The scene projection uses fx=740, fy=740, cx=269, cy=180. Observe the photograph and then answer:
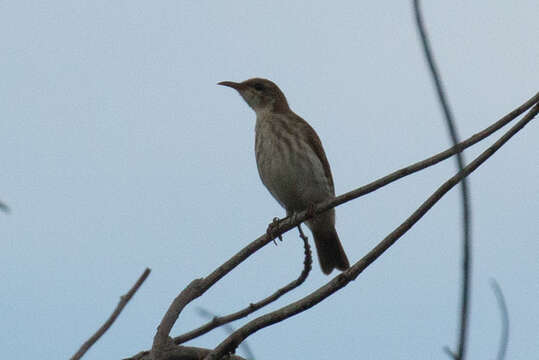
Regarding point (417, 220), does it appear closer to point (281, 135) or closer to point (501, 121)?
point (501, 121)

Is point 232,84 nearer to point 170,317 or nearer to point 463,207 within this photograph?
point 170,317

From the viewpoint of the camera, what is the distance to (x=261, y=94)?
27.7 ft

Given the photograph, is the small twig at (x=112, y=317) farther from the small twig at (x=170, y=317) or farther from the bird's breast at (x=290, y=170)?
the bird's breast at (x=290, y=170)

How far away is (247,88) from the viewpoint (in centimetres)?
854

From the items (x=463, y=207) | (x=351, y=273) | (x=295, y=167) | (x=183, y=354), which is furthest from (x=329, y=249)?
(x=463, y=207)

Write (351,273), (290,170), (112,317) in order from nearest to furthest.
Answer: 1. (351,273)
2. (112,317)
3. (290,170)

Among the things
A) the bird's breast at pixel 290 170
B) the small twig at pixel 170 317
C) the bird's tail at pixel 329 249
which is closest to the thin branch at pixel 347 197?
the small twig at pixel 170 317

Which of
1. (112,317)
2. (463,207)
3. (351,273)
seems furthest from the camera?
(112,317)

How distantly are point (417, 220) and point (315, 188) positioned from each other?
15.8 ft

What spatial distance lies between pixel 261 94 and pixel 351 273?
19.7 ft

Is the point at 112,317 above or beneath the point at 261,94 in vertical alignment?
beneath

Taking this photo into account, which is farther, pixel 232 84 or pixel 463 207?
pixel 232 84

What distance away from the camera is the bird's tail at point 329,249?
26.1ft

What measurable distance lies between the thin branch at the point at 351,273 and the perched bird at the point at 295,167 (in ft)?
13.0
